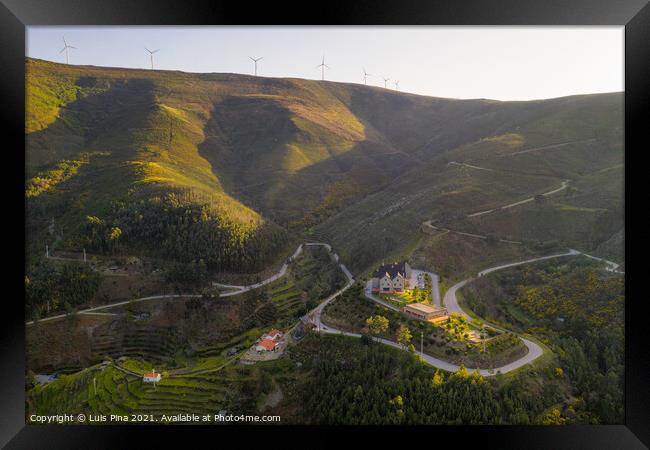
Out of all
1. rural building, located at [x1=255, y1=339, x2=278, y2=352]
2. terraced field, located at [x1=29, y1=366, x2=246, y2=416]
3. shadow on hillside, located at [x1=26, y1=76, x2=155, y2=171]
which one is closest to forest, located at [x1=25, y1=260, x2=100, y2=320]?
terraced field, located at [x1=29, y1=366, x2=246, y2=416]

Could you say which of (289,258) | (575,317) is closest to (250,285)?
(289,258)

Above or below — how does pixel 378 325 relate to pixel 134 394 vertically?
above

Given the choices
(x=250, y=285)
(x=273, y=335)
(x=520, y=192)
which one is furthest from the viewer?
(x=520, y=192)

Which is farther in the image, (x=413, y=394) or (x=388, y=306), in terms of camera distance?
(x=388, y=306)

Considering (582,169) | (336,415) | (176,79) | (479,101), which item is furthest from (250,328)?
(479,101)

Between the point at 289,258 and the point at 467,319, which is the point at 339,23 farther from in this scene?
the point at 289,258

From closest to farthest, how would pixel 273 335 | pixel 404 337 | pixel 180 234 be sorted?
pixel 404 337, pixel 273 335, pixel 180 234

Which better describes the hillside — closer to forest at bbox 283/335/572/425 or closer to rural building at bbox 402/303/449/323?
rural building at bbox 402/303/449/323

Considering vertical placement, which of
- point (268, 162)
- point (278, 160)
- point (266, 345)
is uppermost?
→ point (278, 160)
